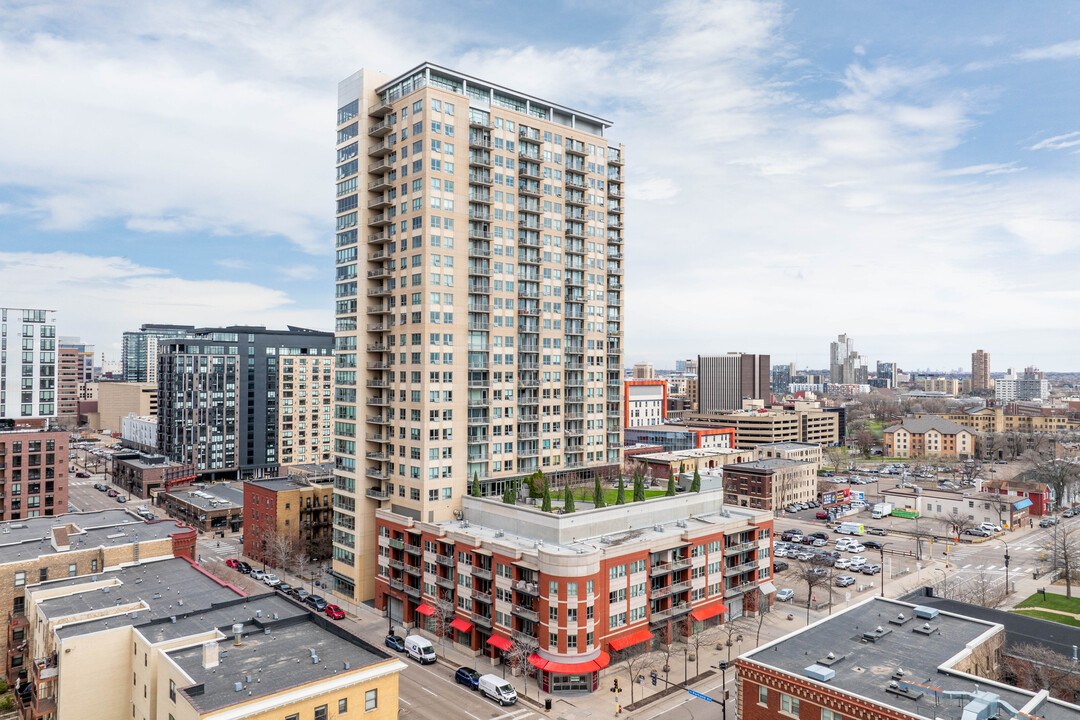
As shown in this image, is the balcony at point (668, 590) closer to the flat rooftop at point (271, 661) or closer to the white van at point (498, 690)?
the white van at point (498, 690)

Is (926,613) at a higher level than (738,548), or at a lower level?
higher

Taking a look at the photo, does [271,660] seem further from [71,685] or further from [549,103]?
[549,103]

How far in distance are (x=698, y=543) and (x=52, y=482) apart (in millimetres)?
108108

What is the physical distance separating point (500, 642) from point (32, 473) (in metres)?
93.8

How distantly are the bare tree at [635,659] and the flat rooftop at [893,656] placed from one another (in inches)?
700

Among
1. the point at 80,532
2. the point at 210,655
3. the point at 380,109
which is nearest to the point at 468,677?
the point at 210,655

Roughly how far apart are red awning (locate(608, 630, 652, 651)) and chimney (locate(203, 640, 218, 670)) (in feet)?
116

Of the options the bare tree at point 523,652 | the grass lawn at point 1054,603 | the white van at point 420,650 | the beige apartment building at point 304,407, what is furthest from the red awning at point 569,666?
the beige apartment building at point 304,407

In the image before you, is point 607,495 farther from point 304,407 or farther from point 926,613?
point 304,407

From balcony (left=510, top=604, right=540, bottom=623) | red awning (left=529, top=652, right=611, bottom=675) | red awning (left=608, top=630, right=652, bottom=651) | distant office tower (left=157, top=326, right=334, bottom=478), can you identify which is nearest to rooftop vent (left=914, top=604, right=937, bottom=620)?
red awning (left=608, top=630, right=652, bottom=651)

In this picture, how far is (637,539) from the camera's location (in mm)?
70125

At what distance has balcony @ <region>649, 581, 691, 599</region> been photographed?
68.3 metres

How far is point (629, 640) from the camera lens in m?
64.1

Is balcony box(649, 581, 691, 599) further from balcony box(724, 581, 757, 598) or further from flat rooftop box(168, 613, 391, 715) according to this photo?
flat rooftop box(168, 613, 391, 715)
